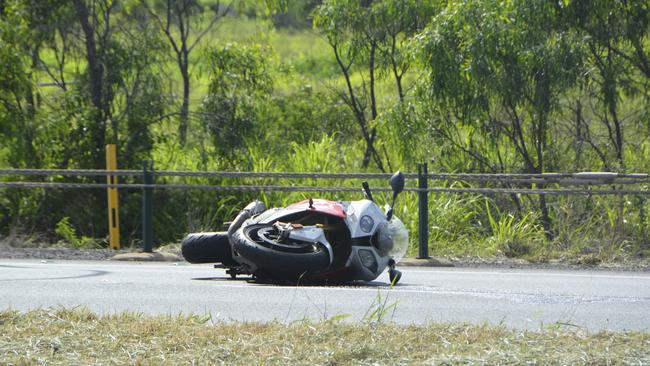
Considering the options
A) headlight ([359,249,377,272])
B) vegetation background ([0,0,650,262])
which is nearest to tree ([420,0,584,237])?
vegetation background ([0,0,650,262])

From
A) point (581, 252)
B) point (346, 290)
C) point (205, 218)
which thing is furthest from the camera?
point (205, 218)

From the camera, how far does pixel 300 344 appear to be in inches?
299

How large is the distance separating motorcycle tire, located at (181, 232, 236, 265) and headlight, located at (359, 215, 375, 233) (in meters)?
1.53

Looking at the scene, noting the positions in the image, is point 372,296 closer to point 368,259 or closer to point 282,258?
point 368,259

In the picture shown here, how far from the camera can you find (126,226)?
20.3m

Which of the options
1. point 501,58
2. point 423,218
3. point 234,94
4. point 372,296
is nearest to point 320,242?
point 372,296

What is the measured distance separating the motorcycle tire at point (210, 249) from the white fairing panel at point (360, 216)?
4.60 ft

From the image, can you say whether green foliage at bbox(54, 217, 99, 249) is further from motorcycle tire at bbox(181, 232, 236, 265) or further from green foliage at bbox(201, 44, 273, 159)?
motorcycle tire at bbox(181, 232, 236, 265)

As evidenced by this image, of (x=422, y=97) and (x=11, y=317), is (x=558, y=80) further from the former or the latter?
(x=11, y=317)

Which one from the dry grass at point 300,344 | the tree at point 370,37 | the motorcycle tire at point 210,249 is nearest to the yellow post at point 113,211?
the tree at point 370,37

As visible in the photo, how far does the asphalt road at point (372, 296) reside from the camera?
9.25m

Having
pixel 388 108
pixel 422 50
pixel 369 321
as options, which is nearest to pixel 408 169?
pixel 388 108

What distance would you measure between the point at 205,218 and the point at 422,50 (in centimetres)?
462

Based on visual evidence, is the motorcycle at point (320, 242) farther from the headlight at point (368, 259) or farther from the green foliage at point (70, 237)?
the green foliage at point (70, 237)
